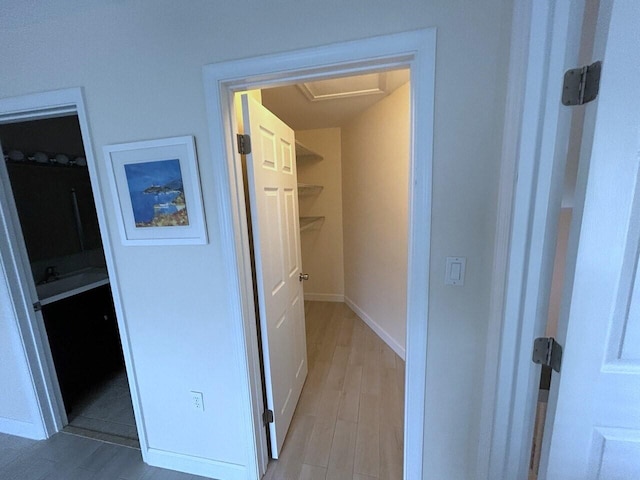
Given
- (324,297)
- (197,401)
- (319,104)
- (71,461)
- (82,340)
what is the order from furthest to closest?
1. (324,297)
2. (319,104)
3. (82,340)
4. (71,461)
5. (197,401)

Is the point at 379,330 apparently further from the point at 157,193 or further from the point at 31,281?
the point at 31,281

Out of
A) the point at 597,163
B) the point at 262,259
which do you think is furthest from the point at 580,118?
the point at 262,259

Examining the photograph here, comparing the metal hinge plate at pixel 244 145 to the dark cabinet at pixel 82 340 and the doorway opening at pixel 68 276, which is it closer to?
the doorway opening at pixel 68 276

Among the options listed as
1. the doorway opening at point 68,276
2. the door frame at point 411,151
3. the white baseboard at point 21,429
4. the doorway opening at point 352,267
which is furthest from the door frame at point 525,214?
the white baseboard at point 21,429

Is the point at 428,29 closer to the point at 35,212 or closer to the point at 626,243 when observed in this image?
the point at 626,243

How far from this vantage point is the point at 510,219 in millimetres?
776

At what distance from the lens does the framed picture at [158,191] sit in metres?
1.13

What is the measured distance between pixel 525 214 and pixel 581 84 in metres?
0.33

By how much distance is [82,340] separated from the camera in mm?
1926

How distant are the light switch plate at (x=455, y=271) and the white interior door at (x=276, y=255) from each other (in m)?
0.87

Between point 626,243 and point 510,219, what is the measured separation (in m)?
0.24

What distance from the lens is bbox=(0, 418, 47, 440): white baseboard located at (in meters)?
1.66

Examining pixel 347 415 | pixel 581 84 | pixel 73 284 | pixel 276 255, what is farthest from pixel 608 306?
pixel 73 284

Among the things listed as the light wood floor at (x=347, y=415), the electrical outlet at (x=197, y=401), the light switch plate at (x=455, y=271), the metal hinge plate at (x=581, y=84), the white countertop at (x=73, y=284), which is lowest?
the light wood floor at (x=347, y=415)
